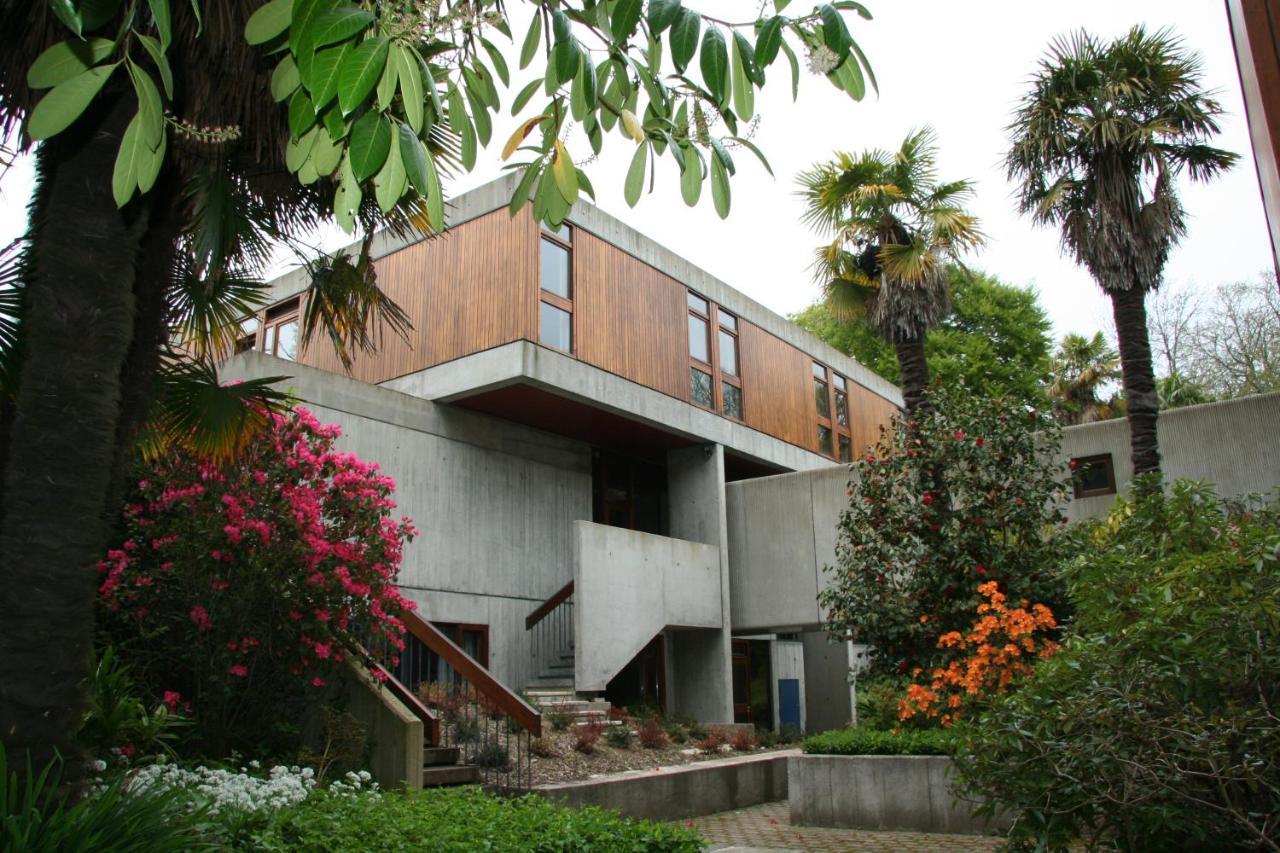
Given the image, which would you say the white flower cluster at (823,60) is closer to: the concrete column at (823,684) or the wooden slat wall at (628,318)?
the wooden slat wall at (628,318)

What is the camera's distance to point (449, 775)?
33.1 ft

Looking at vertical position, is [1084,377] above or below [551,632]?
above

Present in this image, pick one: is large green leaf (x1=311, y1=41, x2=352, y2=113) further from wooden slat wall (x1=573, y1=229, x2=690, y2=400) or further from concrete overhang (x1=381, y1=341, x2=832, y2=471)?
wooden slat wall (x1=573, y1=229, x2=690, y2=400)

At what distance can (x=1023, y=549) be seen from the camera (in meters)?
11.5

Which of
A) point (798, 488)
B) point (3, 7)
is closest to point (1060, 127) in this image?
point (798, 488)

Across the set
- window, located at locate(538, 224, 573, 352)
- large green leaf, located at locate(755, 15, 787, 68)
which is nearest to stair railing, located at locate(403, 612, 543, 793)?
window, located at locate(538, 224, 573, 352)

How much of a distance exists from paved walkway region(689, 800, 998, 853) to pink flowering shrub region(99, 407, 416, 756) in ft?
12.2

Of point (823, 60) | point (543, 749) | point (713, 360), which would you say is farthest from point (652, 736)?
point (823, 60)

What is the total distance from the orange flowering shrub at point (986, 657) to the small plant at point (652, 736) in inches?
160

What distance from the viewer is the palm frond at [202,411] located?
25.9 feet

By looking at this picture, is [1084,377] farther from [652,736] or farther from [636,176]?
[636,176]

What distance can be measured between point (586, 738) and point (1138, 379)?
924 centimetres

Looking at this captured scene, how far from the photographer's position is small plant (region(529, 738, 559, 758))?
11776 millimetres

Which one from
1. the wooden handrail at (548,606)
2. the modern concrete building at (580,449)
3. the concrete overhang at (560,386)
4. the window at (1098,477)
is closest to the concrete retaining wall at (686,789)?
the modern concrete building at (580,449)
